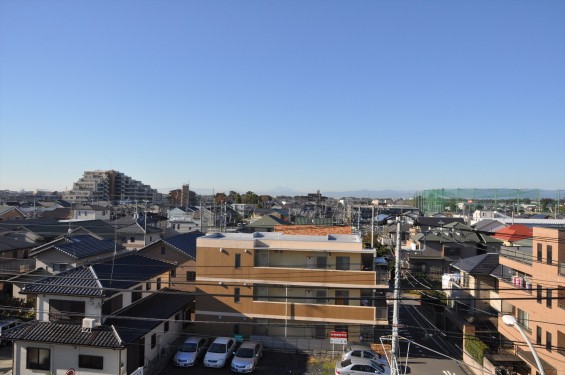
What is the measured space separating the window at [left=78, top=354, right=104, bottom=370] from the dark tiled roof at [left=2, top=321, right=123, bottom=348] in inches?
23.6

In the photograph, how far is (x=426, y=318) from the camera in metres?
21.4

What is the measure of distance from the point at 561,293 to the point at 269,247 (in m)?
10.8

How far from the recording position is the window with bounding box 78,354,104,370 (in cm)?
1278

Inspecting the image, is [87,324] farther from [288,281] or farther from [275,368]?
[288,281]

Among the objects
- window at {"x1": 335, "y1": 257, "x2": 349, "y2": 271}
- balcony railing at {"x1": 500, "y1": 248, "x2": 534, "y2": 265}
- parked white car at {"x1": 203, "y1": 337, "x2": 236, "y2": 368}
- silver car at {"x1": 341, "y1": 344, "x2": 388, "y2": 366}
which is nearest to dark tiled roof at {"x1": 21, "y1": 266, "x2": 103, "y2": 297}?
parked white car at {"x1": 203, "y1": 337, "x2": 236, "y2": 368}

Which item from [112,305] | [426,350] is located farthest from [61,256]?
[426,350]

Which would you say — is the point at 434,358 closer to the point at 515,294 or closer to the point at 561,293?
the point at 515,294

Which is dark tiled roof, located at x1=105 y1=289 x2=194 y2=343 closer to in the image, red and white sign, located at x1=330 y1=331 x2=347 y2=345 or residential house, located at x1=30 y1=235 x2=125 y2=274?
residential house, located at x1=30 y1=235 x2=125 y2=274

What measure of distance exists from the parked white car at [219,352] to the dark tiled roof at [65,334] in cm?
363

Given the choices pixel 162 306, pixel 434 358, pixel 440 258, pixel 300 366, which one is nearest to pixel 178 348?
pixel 162 306

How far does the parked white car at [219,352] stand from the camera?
14.7 metres

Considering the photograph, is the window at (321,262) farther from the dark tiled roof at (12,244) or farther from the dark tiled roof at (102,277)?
the dark tiled roof at (12,244)

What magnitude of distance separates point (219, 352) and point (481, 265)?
1275 centimetres

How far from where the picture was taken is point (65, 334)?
13055mm
